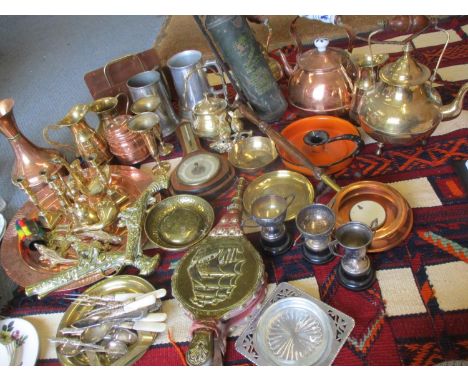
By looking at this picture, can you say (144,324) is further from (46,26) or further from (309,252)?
(46,26)

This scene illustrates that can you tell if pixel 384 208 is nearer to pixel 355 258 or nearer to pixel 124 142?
pixel 355 258

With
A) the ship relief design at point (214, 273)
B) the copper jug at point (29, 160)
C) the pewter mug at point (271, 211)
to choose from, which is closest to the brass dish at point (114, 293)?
the ship relief design at point (214, 273)

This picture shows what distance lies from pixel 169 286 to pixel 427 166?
2.63 feet

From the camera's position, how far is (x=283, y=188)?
109cm

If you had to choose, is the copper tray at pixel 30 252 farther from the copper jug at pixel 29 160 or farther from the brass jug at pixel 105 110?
the brass jug at pixel 105 110

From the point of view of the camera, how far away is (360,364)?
0.75 m

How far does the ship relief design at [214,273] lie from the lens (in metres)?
0.85

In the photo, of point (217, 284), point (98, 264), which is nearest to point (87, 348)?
point (98, 264)

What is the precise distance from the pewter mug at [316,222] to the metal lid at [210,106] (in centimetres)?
54

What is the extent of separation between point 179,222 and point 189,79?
58cm

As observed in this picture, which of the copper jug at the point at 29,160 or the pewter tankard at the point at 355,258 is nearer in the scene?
the pewter tankard at the point at 355,258

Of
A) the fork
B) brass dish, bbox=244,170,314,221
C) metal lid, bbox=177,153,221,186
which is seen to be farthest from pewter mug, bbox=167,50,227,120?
the fork

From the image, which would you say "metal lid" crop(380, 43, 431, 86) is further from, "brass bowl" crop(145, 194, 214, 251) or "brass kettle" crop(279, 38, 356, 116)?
"brass bowl" crop(145, 194, 214, 251)

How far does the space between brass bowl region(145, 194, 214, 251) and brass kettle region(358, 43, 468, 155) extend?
54 cm
